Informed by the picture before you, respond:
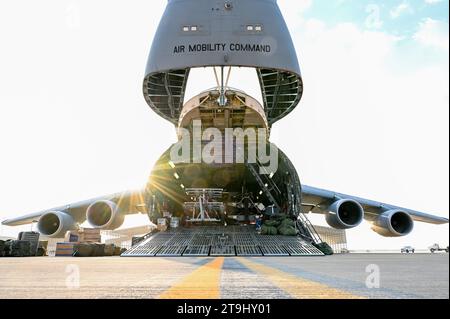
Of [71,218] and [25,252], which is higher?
[71,218]

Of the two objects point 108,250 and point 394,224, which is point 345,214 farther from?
point 108,250

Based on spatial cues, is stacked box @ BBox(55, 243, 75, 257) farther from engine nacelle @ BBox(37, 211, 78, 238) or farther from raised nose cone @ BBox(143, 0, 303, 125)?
raised nose cone @ BBox(143, 0, 303, 125)

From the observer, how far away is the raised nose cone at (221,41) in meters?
14.2

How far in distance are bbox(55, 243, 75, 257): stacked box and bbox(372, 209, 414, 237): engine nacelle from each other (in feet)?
42.8

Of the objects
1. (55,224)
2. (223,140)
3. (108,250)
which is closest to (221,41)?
(223,140)

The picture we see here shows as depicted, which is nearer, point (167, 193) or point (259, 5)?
point (259, 5)

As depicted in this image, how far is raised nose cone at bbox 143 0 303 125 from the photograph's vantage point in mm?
14195

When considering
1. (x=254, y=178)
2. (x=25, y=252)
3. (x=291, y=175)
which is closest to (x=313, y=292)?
(x=291, y=175)

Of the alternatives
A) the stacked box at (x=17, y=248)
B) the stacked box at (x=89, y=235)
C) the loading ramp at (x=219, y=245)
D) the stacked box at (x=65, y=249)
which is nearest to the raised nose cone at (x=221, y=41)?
the loading ramp at (x=219, y=245)

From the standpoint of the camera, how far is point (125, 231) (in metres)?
43.8

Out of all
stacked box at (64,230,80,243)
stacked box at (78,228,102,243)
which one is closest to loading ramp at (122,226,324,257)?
stacked box at (78,228,102,243)

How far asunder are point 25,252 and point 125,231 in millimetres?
30669

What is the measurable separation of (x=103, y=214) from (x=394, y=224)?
41.9 ft
